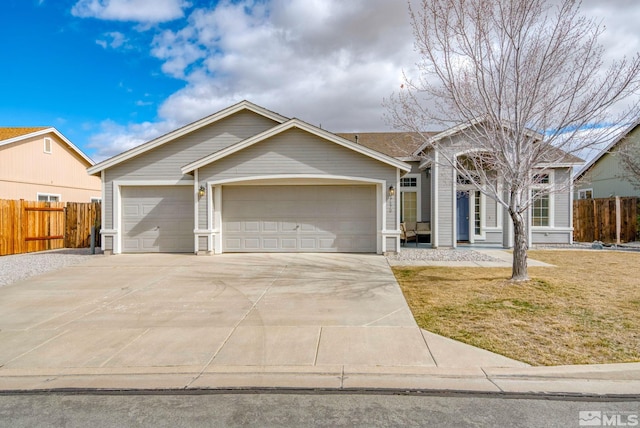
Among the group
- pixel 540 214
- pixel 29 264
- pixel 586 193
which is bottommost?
pixel 29 264

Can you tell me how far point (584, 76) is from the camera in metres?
7.45

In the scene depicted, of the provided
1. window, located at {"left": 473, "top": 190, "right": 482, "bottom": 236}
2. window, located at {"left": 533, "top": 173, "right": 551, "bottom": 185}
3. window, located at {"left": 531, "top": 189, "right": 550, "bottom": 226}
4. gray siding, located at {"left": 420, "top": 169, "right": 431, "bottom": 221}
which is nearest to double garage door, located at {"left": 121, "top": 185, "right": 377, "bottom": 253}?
gray siding, located at {"left": 420, "top": 169, "right": 431, "bottom": 221}

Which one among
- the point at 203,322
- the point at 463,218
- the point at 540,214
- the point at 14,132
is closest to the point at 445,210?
the point at 463,218

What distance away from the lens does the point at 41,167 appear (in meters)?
20.0

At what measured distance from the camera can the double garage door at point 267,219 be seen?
13359 mm

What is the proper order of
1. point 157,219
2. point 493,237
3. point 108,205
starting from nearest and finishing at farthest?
point 108,205 → point 157,219 → point 493,237

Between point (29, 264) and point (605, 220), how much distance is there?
22417 millimetres

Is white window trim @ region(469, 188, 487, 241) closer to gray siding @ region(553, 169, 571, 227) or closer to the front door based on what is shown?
the front door

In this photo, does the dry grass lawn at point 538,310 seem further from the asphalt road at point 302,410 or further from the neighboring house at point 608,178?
the neighboring house at point 608,178

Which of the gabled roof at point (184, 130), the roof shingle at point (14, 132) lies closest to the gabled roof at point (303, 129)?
the gabled roof at point (184, 130)

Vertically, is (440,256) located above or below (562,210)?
below

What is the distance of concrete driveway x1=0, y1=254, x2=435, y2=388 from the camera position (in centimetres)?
458

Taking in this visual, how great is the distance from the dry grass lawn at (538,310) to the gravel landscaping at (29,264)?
9.60 meters

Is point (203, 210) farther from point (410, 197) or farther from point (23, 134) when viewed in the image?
point (23, 134)
